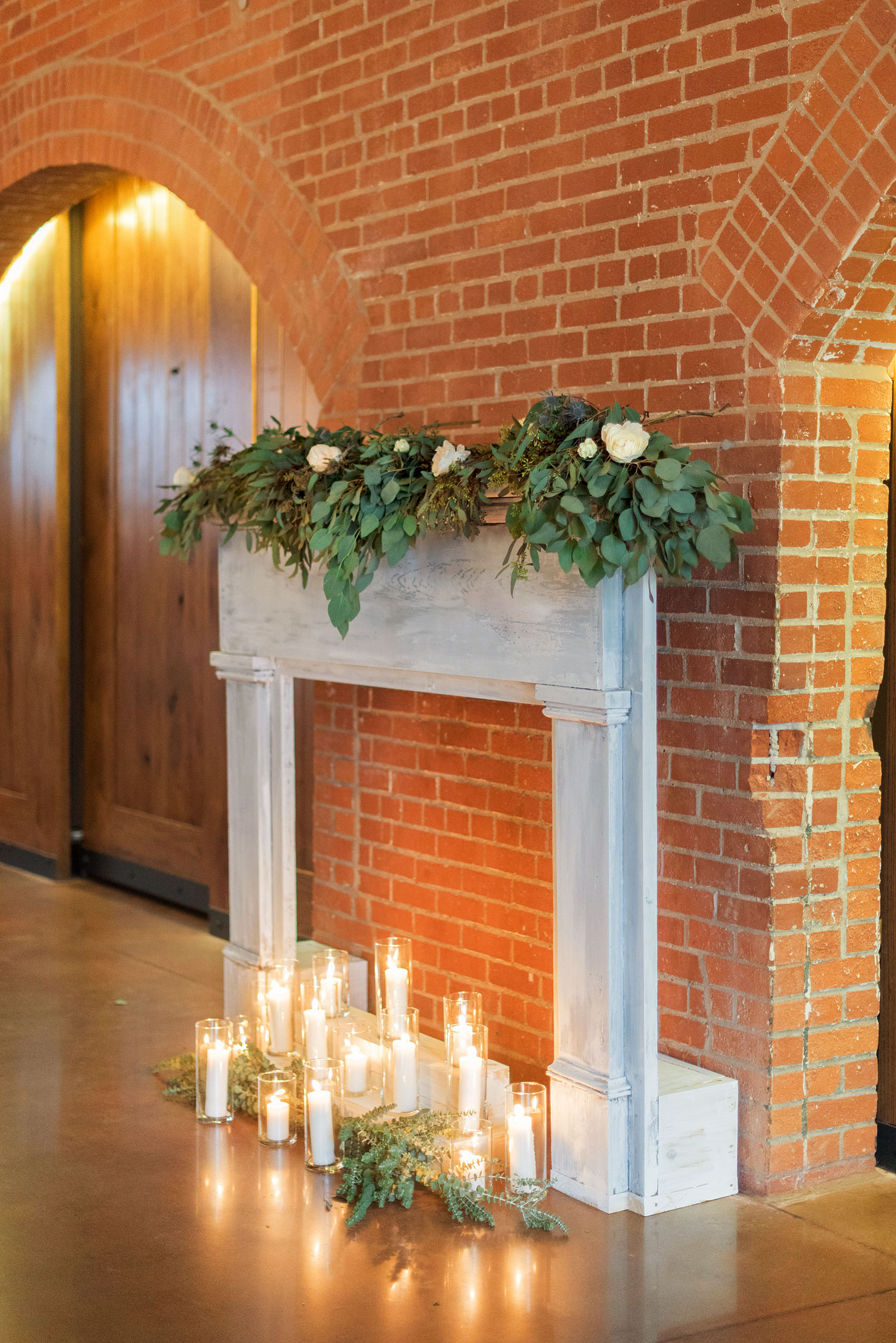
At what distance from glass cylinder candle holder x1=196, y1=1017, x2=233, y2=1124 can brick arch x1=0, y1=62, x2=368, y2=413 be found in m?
1.91

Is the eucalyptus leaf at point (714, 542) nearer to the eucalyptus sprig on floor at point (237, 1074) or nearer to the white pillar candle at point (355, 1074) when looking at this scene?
the white pillar candle at point (355, 1074)

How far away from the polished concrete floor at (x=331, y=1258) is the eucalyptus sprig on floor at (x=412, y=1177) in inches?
1.5

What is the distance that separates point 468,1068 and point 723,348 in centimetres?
173

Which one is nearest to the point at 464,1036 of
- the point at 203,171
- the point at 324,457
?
the point at 324,457

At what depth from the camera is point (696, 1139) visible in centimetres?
336

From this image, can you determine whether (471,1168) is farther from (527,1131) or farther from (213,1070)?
(213,1070)

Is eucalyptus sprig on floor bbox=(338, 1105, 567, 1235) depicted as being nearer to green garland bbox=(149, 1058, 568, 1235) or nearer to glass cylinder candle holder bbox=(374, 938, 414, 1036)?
green garland bbox=(149, 1058, 568, 1235)

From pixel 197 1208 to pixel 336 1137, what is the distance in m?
0.48

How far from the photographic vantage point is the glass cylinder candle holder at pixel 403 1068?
3.72 m

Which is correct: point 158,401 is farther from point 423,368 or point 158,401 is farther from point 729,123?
point 729,123

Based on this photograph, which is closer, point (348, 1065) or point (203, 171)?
point (348, 1065)

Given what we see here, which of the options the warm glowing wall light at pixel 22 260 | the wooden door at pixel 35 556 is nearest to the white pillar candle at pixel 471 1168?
the wooden door at pixel 35 556

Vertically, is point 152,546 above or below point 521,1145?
above

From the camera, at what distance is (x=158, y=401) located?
250 inches
